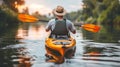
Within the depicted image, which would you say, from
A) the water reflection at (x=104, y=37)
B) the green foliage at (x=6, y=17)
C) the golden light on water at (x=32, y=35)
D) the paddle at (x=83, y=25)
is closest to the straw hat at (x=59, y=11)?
the paddle at (x=83, y=25)

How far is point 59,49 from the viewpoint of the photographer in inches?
611

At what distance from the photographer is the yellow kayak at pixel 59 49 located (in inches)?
605

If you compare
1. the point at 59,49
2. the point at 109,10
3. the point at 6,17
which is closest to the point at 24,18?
the point at 59,49

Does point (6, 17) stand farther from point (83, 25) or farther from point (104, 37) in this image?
point (83, 25)

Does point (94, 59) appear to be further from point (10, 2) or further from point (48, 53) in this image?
point (10, 2)

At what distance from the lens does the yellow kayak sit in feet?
50.4

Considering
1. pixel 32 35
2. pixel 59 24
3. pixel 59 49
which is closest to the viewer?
pixel 59 49

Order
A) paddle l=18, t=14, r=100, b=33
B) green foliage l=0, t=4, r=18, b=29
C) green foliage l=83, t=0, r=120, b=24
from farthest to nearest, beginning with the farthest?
green foliage l=83, t=0, r=120, b=24 < green foliage l=0, t=4, r=18, b=29 < paddle l=18, t=14, r=100, b=33

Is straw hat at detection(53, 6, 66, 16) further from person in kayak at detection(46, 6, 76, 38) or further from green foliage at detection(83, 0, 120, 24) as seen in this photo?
green foliage at detection(83, 0, 120, 24)

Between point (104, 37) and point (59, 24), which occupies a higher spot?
point (59, 24)

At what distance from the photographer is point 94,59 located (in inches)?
611

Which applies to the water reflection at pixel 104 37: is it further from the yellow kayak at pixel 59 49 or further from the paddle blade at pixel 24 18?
the yellow kayak at pixel 59 49

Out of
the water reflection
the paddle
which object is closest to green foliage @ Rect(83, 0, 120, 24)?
the water reflection

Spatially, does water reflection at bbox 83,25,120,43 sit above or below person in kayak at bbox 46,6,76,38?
below
